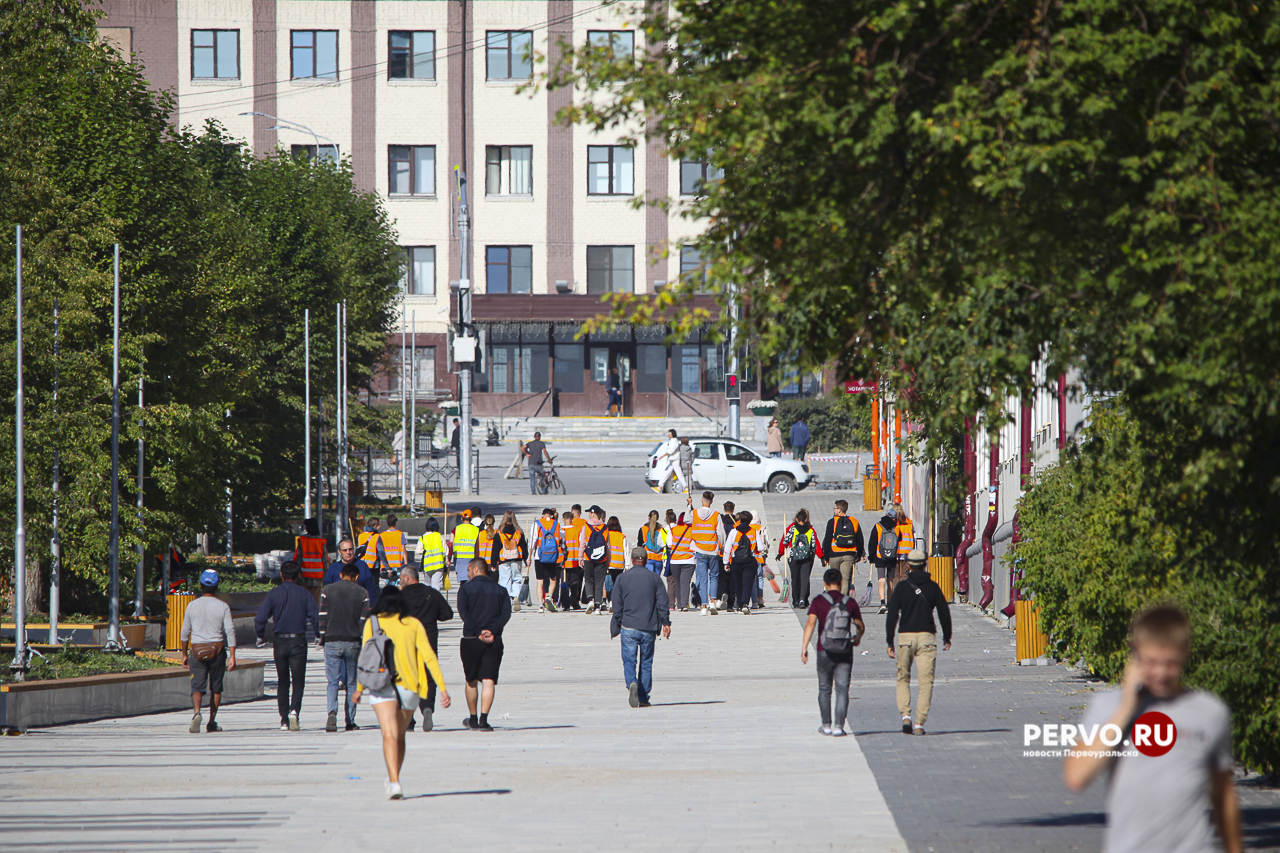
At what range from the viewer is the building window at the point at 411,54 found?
68.1m

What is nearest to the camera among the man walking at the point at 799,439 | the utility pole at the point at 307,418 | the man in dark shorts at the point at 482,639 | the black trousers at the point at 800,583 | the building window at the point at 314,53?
the man in dark shorts at the point at 482,639

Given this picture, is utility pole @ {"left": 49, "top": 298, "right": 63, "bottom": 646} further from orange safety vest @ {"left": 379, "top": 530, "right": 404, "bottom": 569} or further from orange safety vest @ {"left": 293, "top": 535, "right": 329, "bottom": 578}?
orange safety vest @ {"left": 379, "top": 530, "right": 404, "bottom": 569}

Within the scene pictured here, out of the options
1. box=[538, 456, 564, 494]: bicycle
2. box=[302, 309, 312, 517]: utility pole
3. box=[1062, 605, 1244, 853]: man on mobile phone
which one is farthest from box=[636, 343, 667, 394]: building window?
Answer: box=[1062, 605, 1244, 853]: man on mobile phone

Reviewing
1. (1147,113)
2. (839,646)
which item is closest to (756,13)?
(1147,113)

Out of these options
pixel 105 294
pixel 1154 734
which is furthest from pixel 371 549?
pixel 1154 734

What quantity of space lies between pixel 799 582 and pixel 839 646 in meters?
13.4

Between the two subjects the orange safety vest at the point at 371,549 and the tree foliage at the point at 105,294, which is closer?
the tree foliage at the point at 105,294

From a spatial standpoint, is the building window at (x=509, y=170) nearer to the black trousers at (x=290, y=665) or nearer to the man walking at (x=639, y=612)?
the man walking at (x=639, y=612)

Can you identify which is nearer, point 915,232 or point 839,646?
point 915,232

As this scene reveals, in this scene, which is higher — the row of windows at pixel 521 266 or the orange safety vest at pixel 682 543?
the row of windows at pixel 521 266

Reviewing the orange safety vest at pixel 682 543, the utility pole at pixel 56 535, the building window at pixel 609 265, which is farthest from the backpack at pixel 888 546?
the building window at pixel 609 265

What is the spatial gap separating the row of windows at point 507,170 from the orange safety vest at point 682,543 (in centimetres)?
4309

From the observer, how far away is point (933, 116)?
24.8 ft

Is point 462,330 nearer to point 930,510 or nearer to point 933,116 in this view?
point 930,510
